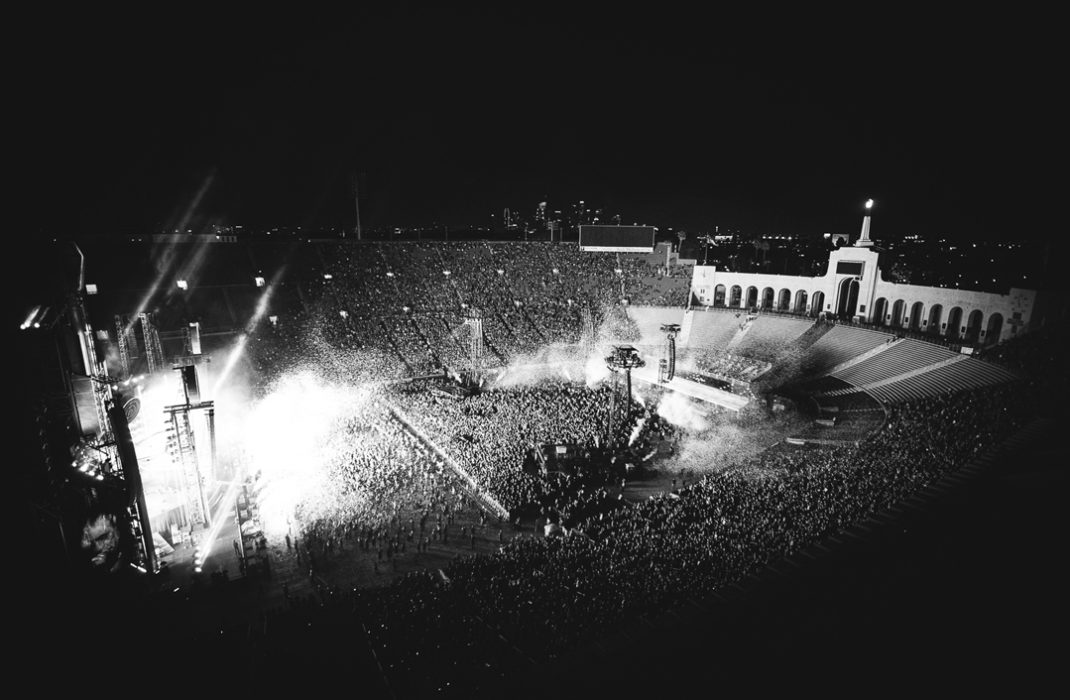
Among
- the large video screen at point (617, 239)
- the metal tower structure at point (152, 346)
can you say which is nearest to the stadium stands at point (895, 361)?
the large video screen at point (617, 239)

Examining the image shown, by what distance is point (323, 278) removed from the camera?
33.0 m

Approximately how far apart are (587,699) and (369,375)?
22.4 meters

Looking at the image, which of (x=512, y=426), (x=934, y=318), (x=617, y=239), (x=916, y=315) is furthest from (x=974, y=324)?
(x=512, y=426)

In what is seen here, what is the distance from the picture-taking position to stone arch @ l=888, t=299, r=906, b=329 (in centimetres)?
2911

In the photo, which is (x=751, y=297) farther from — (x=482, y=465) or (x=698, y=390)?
(x=482, y=465)

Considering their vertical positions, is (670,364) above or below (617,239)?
below

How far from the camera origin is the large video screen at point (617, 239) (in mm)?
41625

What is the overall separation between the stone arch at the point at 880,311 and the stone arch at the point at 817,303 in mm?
3232

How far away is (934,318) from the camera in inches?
1094

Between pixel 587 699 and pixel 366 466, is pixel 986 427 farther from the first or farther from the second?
pixel 366 466

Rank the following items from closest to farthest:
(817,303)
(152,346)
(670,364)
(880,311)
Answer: (152,346) → (670,364) → (880,311) → (817,303)

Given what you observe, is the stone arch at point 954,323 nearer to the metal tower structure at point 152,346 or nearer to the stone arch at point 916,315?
the stone arch at point 916,315

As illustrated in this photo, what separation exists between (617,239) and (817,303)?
15842 millimetres

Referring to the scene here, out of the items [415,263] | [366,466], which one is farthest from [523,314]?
[366,466]
